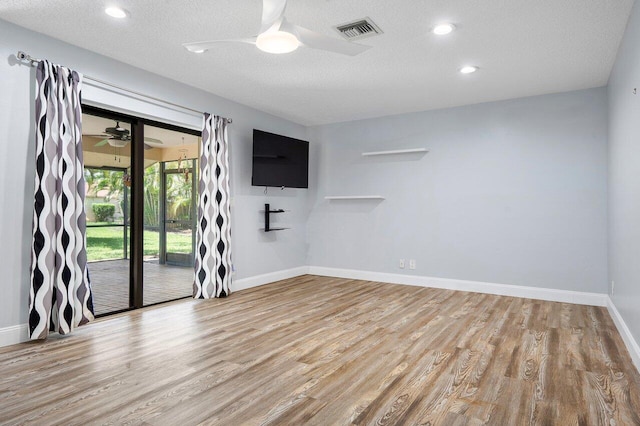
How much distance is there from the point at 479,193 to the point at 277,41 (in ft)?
12.9

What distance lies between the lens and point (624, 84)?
3311 mm

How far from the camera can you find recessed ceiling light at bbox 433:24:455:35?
316 cm

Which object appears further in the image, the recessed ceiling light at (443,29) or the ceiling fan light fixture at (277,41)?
the recessed ceiling light at (443,29)

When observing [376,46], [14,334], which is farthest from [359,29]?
[14,334]

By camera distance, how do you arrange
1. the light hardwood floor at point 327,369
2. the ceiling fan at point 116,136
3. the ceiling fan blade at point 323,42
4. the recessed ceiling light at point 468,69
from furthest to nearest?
the ceiling fan at point 116,136, the recessed ceiling light at point 468,69, the ceiling fan blade at point 323,42, the light hardwood floor at point 327,369

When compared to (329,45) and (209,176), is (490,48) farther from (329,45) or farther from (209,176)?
(209,176)

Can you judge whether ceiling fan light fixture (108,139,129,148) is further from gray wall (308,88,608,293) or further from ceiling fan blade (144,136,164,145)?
gray wall (308,88,608,293)

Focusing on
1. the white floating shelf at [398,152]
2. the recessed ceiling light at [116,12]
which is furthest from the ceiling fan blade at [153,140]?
the white floating shelf at [398,152]

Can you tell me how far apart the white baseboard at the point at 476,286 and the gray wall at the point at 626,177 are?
23.6 inches

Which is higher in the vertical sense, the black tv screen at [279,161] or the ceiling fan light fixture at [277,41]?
the ceiling fan light fixture at [277,41]

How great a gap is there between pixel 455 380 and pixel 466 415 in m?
0.45

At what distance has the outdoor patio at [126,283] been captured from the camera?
447 cm

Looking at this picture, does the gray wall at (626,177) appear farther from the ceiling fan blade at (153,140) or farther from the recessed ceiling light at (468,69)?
the ceiling fan blade at (153,140)

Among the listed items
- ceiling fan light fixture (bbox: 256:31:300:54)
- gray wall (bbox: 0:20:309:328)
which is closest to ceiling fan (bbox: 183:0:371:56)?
ceiling fan light fixture (bbox: 256:31:300:54)
